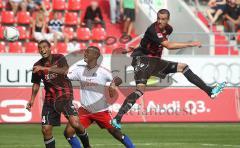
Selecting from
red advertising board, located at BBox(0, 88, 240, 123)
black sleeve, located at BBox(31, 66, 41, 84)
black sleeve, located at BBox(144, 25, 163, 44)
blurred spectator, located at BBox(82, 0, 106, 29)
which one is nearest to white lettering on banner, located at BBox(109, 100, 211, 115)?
red advertising board, located at BBox(0, 88, 240, 123)

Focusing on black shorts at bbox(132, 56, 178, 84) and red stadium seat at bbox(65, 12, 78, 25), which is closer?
black shorts at bbox(132, 56, 178, 84)

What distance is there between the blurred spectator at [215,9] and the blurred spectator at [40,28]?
6538 mm

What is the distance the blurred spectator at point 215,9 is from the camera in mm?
32247

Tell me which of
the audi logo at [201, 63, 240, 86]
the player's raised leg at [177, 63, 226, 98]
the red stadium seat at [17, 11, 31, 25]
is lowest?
the audi logo at [201, 63, 240, 86]

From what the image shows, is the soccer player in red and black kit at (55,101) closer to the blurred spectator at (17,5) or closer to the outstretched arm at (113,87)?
the outstretched arm at (113,87)

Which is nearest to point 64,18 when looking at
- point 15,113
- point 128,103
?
point 15,113

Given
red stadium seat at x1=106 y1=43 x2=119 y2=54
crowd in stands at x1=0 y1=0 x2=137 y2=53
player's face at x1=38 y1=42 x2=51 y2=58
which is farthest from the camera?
crowd in stands at x1=0 y1=0 x2=137 y2=53

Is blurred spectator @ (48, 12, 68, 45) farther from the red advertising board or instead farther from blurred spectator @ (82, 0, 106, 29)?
the red advertising board

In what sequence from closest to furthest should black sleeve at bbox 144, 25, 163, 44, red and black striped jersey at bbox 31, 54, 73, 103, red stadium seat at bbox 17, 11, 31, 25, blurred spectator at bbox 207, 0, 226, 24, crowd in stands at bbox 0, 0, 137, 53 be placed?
red and black striped jersey at bbox 31, 54, 73, 103
black sleeve at bbox 144, 25, 163, 44
crowd in stands at bbox 0, 0, 137, 53
red stadium seat at bbox 17, 11, 31, 25
blurred spectator at bbox 207, 0, 226, 24

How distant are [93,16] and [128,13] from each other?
1.44 m

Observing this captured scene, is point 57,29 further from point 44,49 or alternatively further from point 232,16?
point 44,49

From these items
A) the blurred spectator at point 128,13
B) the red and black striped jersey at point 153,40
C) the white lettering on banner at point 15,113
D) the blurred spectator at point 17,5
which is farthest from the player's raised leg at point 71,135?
the blurred spectator at point 128,13

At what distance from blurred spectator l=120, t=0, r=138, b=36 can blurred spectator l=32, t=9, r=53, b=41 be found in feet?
11.5

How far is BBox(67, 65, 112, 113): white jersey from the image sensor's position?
1591 cm
